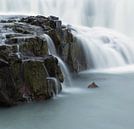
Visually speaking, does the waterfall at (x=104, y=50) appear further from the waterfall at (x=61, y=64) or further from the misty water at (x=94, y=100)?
the waterfall at (x=61, y=64)

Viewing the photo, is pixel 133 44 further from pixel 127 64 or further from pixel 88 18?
pixel 88 18

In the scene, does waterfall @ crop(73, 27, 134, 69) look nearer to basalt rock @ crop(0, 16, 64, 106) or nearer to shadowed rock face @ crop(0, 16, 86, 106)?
shadowed rock face @ crop(0, 16, 86, 106)

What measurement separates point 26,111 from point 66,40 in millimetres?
10079

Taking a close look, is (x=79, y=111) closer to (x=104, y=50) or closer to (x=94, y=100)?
(x=94, y=100)

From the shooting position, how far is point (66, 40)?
84.8ft

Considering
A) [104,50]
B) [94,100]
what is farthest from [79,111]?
[104,50]

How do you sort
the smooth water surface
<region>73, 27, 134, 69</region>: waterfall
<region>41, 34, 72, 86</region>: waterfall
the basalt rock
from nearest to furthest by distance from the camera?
1. the smooth water surface
2. the basalt rock
3. <region>41, 34, 72, 86</region>: waterfall
4. <region>73, 27, 134, 69</region>: waterfall

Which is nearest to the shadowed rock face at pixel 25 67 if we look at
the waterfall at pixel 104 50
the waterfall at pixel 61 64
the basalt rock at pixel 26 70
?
the basalt rock at pixel 26 70

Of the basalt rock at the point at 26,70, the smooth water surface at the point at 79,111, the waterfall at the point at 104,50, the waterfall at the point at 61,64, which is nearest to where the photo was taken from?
the smooth water surface at the point at 79,111

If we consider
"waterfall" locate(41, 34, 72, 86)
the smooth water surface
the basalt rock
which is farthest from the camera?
"waterfall" locate(41, 34, 72, 86)

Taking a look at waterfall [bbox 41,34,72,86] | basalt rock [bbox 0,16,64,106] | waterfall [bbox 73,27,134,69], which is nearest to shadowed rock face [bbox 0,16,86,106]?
basalt rock [bbox 0,16,64,106]

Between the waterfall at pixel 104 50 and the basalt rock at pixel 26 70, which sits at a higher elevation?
the basalt rock at pixel 26 70

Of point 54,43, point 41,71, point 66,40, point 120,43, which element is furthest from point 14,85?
point 120,43

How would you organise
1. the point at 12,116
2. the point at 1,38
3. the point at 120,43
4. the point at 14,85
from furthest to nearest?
the point at 120,43 < the point at 1,38 < the point at 14,85 < the point at 12,116
